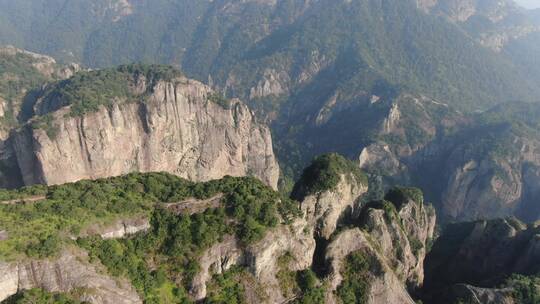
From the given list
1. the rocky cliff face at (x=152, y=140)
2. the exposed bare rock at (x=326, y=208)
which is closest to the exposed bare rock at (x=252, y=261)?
the exposed bare rock at (x=326, y=208)

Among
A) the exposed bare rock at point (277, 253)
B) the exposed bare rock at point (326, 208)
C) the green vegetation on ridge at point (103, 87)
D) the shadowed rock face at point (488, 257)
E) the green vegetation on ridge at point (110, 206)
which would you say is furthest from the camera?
the green vegetation on ridge at point (103, 87)

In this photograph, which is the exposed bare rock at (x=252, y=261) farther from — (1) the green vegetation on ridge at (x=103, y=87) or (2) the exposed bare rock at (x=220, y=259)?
(1) the green vegetation on ridge at (x=103, y=87)

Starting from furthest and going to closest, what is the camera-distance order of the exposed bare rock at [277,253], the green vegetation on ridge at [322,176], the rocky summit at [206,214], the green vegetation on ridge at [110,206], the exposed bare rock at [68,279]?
the green vegetation on ridge at [322,176] → the exposed bare rock at [277,253] → the rocky summit at [206,214] → the green vegetation on ridge at [110,206] → the exposed bare rock at [68,279]

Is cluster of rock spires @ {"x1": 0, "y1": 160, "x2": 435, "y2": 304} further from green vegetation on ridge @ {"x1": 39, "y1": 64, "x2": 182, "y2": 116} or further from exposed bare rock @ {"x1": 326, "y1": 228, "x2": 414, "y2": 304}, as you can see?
green vegetation on ridge @ {"x1": 39, "y1": 64, "x2": 182, "y2": 116}

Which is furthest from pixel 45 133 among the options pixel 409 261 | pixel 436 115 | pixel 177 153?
pixel 436 115

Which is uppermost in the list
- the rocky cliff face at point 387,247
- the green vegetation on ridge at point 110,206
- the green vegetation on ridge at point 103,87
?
the green vegetation on ridge at point 103,87

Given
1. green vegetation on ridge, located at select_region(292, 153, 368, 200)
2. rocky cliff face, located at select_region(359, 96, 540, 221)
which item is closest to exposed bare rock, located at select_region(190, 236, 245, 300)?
green vegetation on ridge, located at select_region(292, 153, 368, 200)

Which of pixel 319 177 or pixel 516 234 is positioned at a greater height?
pixel 319 177

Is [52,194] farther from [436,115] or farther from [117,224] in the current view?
[436,115]
